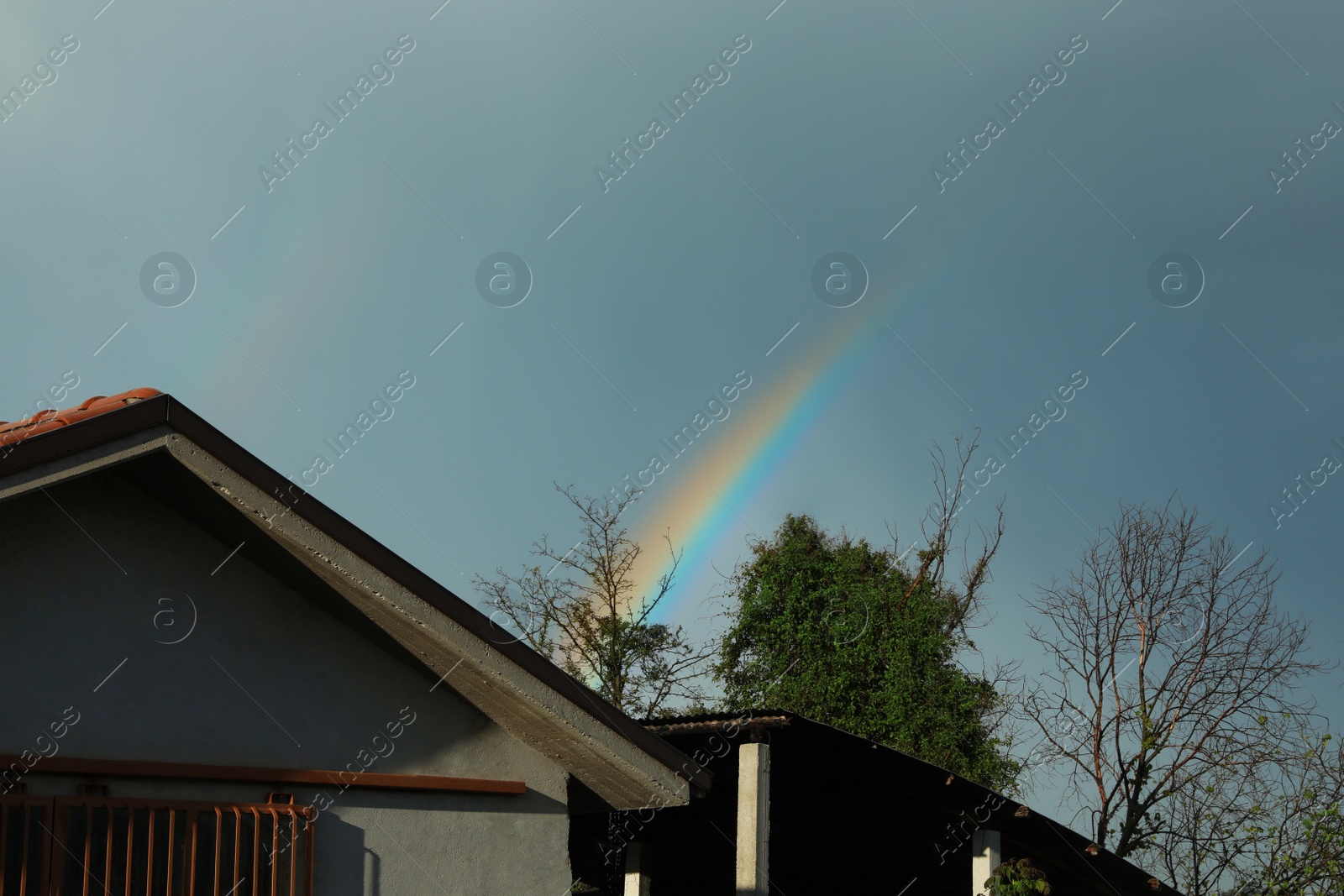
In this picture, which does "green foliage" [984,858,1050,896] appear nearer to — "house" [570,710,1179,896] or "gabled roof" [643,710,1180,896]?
"house" [570,710,1179,896]

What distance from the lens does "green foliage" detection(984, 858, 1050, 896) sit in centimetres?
1028

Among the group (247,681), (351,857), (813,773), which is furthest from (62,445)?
(813,773)

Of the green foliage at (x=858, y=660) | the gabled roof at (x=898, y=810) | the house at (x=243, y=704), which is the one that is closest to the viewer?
the house at (x=243, y=704)

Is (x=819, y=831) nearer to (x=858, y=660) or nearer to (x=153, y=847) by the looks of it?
(x=153, y=847)

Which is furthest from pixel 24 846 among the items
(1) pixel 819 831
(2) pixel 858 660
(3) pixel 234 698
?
(2) pixel 858 660

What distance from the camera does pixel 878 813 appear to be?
36.0ft

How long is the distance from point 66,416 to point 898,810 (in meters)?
8.09

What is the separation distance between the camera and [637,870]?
12.9 metres

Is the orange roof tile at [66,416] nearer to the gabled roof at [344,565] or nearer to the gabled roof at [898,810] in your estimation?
the gabled roof at [344,565]

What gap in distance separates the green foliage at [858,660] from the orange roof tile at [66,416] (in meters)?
19.4

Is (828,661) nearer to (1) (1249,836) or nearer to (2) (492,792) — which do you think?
(1) (1249,836)

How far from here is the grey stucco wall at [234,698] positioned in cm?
571

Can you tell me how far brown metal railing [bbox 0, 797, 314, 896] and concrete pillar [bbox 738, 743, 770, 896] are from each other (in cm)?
343

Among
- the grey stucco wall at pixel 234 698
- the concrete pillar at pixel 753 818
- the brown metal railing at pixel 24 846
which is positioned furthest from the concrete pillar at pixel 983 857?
the brown metal railing at pixel 24 846
